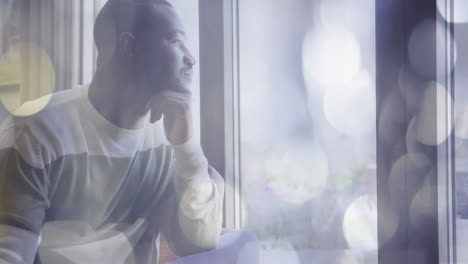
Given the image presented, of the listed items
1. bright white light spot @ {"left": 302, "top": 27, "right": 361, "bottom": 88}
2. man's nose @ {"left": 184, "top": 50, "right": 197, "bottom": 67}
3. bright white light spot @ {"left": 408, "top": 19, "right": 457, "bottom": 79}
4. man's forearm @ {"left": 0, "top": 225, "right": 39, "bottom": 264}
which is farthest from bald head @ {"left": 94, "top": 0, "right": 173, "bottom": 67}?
bright white light spot @ {"left": 408, "top": 19, "right": 457, "bottom": 79}

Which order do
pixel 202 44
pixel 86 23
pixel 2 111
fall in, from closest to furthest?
pixel 2 111 < pixel 86 23 < pixel 202 44

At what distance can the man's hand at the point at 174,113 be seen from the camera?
1.30 meters

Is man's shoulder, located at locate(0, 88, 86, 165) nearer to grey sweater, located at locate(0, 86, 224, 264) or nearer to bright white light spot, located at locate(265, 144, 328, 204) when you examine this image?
grey sweater, located at locate(0, 86, 224, 264)

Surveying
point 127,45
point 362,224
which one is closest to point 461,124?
point 362,224

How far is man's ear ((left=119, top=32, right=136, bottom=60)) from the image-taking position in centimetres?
122

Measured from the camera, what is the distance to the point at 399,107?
1.68m

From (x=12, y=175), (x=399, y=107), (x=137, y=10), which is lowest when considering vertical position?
(x=12, y=175)

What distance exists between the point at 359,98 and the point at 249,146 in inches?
18.4

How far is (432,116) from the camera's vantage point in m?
1.67

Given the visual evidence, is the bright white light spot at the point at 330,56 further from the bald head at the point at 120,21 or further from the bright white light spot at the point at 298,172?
the bald head at the point at 120,21

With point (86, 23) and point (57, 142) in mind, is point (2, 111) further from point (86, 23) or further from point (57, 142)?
point (86, 23)

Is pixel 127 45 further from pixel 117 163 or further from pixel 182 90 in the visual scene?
pixel 117 163

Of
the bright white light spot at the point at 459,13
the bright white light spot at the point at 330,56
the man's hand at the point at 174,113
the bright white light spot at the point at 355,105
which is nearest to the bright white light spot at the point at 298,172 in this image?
the bright white light spot at the point at 355,105

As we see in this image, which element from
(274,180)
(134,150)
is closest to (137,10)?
(134,150)
